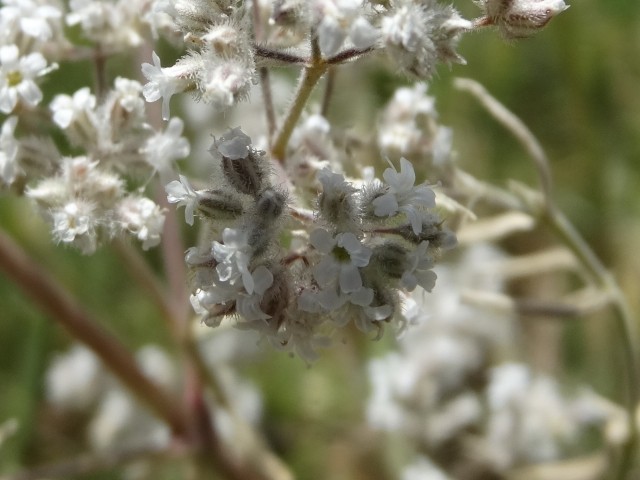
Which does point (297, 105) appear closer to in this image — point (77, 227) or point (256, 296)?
Answer: point (256, 296)

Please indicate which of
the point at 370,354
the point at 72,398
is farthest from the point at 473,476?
the point at 72,398

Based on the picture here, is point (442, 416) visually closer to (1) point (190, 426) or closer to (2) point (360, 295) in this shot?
(1) point (190, 426)

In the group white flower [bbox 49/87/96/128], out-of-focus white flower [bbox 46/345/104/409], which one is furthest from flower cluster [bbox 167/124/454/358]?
out-of-focus white flower [bbox 46/345/104/409]

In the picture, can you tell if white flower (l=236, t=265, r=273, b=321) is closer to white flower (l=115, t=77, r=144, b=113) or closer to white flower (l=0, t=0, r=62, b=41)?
white flower (l=115, t=77, r=144, b=113)

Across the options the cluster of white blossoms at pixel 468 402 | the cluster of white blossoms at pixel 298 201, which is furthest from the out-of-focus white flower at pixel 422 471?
the cluster of white blossoms at pixel 298 201

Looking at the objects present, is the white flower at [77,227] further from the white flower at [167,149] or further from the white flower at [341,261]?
the white flower at [341,261]

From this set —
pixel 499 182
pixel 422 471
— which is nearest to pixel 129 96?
pixel 422 471
